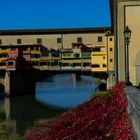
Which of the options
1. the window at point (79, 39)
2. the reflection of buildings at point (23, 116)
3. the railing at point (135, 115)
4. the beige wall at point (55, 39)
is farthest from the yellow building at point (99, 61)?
the railing at point (135, 115)

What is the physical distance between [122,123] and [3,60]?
102 metres

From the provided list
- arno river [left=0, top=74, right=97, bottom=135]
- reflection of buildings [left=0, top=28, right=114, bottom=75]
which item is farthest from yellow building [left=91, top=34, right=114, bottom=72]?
arno river [left=0, top=74, right=97, bottom=135]

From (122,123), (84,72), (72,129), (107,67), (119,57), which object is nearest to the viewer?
(122,123)

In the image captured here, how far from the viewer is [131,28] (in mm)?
31734

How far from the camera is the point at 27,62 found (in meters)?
114

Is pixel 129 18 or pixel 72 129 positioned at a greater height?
pixel 129 18

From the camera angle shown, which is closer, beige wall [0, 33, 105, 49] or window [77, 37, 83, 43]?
beige wall [0, 33, 105, 49]

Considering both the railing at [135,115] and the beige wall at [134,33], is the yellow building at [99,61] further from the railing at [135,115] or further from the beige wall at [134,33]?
the railing at [135,115]

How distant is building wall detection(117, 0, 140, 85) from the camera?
31.4m

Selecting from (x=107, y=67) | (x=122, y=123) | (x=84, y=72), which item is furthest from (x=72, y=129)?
(x=84, y=72)

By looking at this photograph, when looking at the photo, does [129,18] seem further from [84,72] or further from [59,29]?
[59,29]

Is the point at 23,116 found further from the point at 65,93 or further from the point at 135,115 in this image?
the point at 65,93

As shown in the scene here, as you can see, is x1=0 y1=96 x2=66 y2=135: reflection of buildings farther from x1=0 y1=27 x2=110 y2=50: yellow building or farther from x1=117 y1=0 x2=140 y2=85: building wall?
x1=0 y1=27 x2=110 y2=50: yellow building

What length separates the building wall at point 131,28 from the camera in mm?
31438
